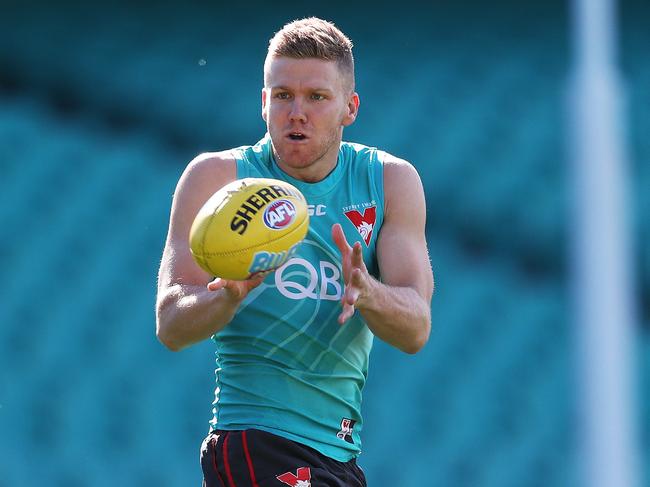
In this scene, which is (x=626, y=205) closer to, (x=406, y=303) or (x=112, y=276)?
(x=112, y=276)

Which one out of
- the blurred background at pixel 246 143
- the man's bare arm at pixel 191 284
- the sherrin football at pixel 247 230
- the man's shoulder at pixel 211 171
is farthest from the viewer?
the blurred background at pixel 246 143

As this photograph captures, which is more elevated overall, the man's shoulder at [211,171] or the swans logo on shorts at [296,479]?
the man's shoulder at [211,171]

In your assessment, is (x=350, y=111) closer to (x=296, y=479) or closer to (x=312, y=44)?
(x=312, y=44)

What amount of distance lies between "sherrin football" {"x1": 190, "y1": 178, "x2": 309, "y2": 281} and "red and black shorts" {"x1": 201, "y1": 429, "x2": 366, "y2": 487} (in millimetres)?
562

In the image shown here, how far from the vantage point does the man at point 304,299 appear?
130 inches

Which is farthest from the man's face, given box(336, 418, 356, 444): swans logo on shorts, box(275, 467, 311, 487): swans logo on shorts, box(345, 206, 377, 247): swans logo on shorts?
box(275, 467, 311, 487): swans logo on shorts

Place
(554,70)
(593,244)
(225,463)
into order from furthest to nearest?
(554,70), (593,244), (225,463)

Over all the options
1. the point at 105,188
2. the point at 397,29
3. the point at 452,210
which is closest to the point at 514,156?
the point at 452,210

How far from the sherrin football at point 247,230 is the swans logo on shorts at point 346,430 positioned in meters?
0.66

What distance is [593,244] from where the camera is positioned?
8.82m

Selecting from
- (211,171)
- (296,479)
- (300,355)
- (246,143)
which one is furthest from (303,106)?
(246,143)

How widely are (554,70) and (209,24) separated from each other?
3217mm

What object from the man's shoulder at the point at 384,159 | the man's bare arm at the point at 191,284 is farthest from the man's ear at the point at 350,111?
the man's bare arm at the point at 191,284

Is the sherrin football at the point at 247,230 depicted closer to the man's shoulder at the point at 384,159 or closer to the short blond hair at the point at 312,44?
the short blond hair at the point at 312,44
